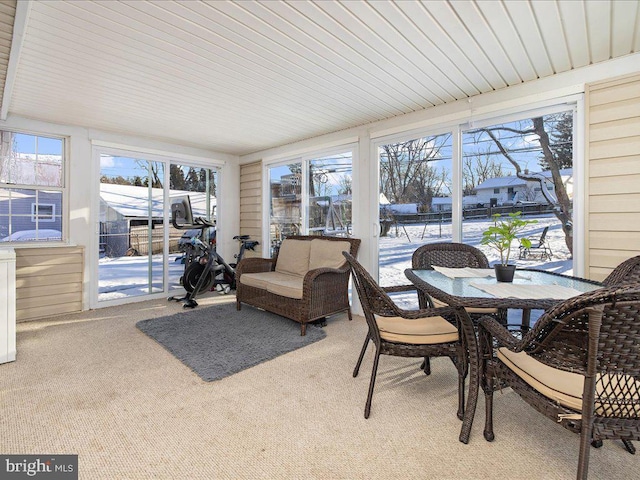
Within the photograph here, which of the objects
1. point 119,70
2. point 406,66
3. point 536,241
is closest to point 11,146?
point 119,70

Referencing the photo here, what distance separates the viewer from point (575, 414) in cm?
123

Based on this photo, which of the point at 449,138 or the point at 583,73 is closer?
the point at 583,73

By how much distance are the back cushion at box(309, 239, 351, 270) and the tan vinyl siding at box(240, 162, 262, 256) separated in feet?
5.57

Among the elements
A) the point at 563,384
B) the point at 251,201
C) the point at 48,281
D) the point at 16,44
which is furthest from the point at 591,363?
the point at 251,201

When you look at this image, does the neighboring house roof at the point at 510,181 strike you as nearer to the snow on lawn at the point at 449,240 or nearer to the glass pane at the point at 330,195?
the snow on lawn at the point at 449,240

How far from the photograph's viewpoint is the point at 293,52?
239cm

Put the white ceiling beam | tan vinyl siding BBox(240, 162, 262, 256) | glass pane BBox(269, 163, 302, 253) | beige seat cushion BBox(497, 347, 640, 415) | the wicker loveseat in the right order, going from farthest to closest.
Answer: tan vinyl siding BBox(240, 162, 262, 256), glass pane BBox(269, 163, 302, 253), the wicker loveseat, the white ceiling beam, beige seat cushion BBox(497, 347, 640, 415)

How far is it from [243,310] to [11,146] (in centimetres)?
337

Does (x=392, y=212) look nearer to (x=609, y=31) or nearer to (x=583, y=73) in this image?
(x=583, y=73)

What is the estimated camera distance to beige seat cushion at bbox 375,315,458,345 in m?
1.92

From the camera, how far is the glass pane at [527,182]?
112 inches

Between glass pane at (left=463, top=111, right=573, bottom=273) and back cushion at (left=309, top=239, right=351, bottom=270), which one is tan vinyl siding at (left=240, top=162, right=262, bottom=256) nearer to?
→ back cushion at (left=309, top=239, right=351, bottom=270)

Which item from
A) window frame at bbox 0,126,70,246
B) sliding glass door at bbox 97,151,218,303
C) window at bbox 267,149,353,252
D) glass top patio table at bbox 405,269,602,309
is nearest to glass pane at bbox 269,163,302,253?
window at bbox 267,149,353,252

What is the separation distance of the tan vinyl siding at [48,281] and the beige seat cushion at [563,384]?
4828 millimetres
